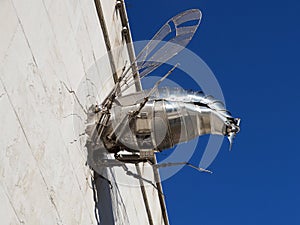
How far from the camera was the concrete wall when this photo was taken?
14.8ft

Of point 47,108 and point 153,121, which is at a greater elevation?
point 47,108

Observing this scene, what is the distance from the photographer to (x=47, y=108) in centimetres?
524

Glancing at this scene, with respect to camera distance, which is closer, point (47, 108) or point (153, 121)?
point (47, 108)

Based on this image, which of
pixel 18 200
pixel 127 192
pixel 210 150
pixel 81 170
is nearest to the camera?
pixel 18 200

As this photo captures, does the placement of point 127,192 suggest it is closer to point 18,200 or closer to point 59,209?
point 59,209

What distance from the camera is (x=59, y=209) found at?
17.0ft

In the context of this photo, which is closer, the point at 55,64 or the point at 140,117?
the point at 55,64

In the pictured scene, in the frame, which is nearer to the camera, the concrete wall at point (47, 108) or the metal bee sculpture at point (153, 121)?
the concrete wall at point (47, 108)

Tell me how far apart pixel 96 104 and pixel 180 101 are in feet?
2.49

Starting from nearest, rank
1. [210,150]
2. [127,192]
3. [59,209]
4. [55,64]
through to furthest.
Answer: [59,209] → [55,64] → [210,150] → [127,192]

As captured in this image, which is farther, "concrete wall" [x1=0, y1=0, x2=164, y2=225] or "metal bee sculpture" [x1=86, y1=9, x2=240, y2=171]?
"metal bee sculpture" [x1=86, y1=9, x2=240, y2=171]

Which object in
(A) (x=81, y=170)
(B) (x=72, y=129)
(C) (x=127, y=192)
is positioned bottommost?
(C) (x=127, y=192)

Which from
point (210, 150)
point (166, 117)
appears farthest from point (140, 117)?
point (210, 150)

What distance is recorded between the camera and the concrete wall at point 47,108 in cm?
451
